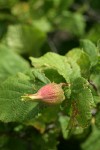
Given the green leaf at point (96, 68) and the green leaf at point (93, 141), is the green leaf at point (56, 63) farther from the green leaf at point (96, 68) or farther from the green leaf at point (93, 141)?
the green leaf at point (93, 141)

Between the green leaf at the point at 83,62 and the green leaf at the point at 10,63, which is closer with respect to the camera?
the green leaf at the point at 83,62

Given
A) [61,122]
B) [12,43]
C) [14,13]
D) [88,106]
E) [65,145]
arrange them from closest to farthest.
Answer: [88,106] < [61,122] < [65,145] < [12,43] < [14,13]

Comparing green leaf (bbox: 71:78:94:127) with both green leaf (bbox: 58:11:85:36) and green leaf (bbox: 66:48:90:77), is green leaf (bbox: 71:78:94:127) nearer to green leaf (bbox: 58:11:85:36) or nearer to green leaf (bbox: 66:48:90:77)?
green leaf (bbox: 66:48:90:77)

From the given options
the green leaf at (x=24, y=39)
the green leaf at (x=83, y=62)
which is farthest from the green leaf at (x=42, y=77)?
the green leaf at (x=24, y=39)

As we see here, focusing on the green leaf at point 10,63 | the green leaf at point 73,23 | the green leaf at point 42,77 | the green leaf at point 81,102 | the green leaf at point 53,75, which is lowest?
the green leaf at point 81,102

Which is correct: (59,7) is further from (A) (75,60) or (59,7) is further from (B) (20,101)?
(B) (20,101)

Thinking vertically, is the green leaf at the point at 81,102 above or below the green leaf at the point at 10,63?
below

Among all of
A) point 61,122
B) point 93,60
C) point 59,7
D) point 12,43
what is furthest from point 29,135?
point 59,7

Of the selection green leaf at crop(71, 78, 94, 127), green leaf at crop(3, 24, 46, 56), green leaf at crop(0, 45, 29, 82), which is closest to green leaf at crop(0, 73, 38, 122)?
green leaf at crop(71, 78, 94, 127)
